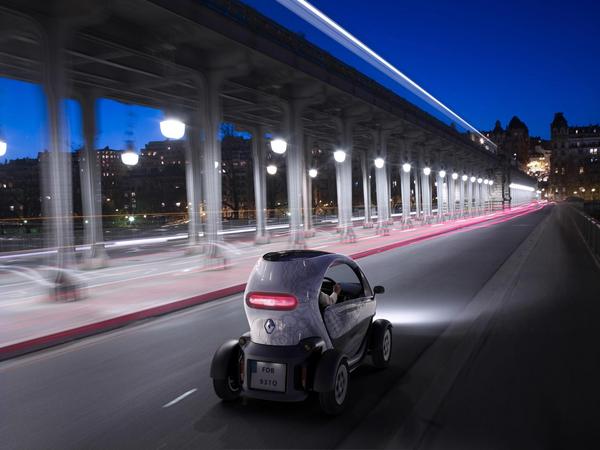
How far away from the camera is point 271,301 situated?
4.93 metres

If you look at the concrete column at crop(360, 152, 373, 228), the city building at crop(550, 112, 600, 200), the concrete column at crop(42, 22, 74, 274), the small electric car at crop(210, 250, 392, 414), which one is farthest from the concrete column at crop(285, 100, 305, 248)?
the city building at crop(550, 112, 600, 200)

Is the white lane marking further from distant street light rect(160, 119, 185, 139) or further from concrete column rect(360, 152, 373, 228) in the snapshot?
concrete column rect(360, 152, 373, 228)

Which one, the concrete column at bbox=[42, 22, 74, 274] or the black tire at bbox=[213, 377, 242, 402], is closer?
the black tire at bbox=[213, 377, 242, 402]

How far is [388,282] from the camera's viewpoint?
1333 cm

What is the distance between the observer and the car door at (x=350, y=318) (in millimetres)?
5188

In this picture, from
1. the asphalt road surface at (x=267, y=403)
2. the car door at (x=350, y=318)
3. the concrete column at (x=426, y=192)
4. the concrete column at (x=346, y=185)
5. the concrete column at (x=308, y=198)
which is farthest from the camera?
the concrete column at (x=426, y=192)

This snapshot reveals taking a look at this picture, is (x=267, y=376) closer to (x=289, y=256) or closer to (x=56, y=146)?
(x=289, y=256)

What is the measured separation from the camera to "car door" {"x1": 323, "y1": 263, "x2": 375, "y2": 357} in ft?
17.0

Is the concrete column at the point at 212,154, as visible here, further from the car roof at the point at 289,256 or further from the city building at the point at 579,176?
the city building at the point at 579,176

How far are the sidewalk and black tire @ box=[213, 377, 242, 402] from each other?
13.0ft

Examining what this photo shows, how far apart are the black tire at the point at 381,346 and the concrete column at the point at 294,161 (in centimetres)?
1543

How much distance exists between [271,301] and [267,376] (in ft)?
2.18

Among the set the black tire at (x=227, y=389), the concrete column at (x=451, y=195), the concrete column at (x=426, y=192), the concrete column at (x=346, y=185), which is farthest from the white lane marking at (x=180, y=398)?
the concrete column at (x=451, y=195)

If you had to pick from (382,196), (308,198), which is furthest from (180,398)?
(382,196)
